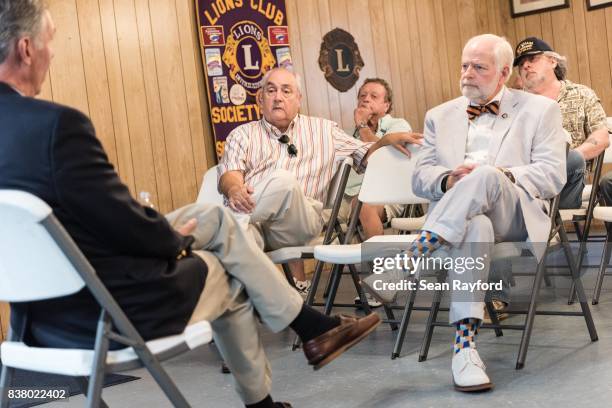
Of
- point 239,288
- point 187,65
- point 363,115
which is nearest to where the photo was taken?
point 239,288

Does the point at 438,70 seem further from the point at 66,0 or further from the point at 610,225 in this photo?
the point at 66,0

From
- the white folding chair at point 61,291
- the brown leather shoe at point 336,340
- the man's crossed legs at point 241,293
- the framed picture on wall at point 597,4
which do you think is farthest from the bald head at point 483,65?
the framed picture on wall at point 597,4

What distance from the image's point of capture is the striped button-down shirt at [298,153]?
Result: 4.23m

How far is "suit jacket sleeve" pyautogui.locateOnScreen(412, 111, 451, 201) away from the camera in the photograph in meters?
3.39

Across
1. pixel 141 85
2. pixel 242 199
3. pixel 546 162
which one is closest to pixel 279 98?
pixel 242 199

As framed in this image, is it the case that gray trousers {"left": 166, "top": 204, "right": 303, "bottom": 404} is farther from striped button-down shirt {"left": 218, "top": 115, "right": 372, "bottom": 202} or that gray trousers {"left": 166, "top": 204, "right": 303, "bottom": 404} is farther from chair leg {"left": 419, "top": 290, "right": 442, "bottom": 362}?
striped button-down shirt {"left": 218, "top": 115, "right": 372, "bottom": 202}

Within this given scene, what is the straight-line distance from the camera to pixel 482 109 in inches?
137

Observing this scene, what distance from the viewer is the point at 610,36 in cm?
664

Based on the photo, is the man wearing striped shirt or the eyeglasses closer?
the man wearing striped shirt

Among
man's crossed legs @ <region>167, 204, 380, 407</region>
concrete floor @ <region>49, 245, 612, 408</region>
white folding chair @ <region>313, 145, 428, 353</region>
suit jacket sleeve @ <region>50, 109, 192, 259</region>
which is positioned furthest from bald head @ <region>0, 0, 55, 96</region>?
white folding chair @ <region>313, 145, 428, 353</region>

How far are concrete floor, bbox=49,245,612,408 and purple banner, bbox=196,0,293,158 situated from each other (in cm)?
186

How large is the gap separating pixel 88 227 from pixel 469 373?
146 centimetres

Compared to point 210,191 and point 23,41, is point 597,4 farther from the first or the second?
point 23,41

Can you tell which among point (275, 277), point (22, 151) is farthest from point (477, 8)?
point (22, 151)
